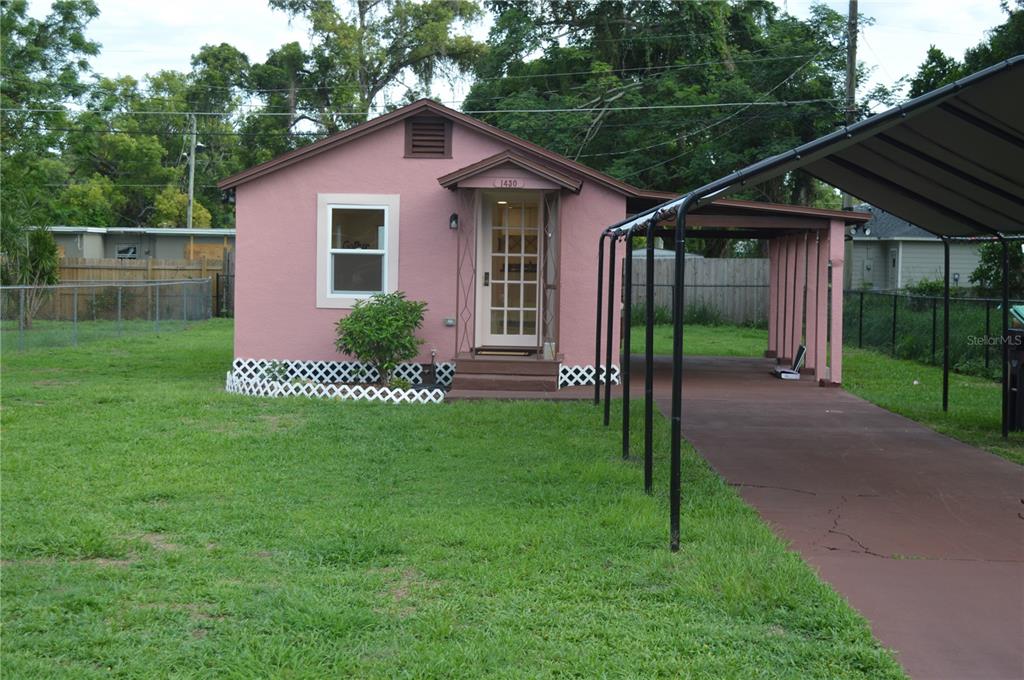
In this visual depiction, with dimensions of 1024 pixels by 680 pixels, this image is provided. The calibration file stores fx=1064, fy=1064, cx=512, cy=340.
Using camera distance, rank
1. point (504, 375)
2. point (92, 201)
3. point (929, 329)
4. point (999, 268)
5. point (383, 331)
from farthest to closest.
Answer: point (92, 201) < point (999, 268) < point (929, 329) < point (504, 375) < point (383, 331)

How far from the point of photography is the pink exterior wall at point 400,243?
14.6 meters

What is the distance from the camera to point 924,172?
9.49 m

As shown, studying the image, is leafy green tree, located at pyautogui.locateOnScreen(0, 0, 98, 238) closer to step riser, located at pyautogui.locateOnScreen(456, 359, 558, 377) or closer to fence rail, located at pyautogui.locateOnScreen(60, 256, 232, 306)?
fence rail, located at pyautogui.locateOnScreen(60, 256, 232, 306)

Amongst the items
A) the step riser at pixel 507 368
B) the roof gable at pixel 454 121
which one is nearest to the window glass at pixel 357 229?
the roof gable at pixel 454 121

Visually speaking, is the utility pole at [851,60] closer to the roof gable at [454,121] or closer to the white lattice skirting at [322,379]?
the roof gable at [454,121]

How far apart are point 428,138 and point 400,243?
4.91ft

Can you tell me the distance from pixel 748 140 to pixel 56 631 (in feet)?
84.1

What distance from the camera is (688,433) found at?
11.1m

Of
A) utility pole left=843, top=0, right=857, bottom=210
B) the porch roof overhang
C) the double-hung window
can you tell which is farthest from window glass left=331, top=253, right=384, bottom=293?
utility pole left=843, top=0, right=857, bottom=210

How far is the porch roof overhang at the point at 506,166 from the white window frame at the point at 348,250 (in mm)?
1162

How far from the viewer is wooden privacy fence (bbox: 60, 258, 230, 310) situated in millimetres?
30219

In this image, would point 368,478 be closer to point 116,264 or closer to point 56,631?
point 56,631

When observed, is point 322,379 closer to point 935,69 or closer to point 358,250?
point 358,250

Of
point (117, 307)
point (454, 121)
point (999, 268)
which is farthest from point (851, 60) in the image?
point (117, 307)
